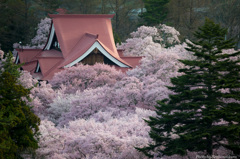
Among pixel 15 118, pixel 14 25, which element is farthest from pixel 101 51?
pixel 14 25

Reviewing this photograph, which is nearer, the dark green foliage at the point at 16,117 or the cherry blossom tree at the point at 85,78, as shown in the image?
the dark green foliage at the point at 16,117

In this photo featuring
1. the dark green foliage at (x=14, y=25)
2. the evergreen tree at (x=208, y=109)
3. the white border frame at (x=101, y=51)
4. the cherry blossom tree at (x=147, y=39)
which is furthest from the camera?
the dark green foliage at (x=14, y=25)

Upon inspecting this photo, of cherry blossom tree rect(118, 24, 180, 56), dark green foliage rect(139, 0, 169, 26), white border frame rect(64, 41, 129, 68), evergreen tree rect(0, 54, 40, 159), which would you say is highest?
dark green foliage rect(139, 0, 169, 26)

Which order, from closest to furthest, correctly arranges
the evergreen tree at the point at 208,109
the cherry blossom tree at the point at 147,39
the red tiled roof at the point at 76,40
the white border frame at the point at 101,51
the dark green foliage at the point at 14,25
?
→ the evergreen tree at the point at 208,109 < the white border frame at the point at 101,51 < the red tiled roof at the point at 76,40 < the cherry blossom tree at the point at 147,39 < the dark green foliage at the point at 14,25

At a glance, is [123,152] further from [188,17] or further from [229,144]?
[188,17]

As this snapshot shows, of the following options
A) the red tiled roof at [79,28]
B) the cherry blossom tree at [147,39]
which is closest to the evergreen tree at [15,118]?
the red tiled roof at [79,28]

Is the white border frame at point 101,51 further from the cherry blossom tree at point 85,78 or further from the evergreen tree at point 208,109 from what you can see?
the evergreen tree at point 208,109

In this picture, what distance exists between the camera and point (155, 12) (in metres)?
60.2

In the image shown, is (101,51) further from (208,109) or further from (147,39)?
(208,109)

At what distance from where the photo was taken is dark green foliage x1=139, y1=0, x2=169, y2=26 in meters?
59.2

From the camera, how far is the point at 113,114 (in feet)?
71.6

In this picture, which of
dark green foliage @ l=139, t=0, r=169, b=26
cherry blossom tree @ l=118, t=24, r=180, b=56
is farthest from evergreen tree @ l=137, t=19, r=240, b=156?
dark green foliage @ l=139, t=0, r=169, b=26

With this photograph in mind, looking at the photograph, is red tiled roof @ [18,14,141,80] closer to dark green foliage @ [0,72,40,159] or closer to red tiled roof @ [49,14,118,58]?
red tiled roof @ [49,14,118,58]

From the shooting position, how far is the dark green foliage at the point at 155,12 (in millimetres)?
59250
